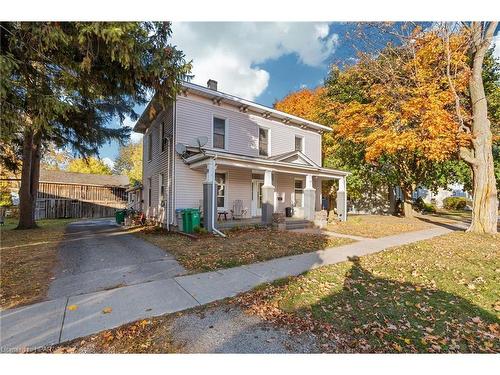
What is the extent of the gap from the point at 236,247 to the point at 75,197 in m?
23.9

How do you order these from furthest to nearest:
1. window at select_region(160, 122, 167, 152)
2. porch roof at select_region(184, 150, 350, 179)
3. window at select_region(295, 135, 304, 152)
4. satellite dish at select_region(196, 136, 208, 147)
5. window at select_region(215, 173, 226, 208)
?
window at select_region(295, 135, 304, 152), window at select_region(215, 173, 226, 208), window at select_region(160, 122, 167, 152), satellite dish at select_region(196, 136, 208, 147), porch roof at select_region(184, 150, 350, 179)

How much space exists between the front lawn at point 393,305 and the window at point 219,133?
8594mm

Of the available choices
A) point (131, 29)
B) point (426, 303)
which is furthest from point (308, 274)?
point (131, 29)

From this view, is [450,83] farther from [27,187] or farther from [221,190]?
[27,187]

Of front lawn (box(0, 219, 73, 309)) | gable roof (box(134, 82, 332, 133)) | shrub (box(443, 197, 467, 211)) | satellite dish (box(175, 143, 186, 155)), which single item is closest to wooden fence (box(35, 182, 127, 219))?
gable roof (box(134, 82, 332, 133))

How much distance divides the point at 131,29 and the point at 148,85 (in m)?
2.02

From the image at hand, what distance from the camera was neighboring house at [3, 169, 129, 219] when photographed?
74.8 ft

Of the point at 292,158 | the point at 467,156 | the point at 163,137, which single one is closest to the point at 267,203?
the point at 292,158

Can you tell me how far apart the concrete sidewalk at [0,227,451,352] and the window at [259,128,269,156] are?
937cm

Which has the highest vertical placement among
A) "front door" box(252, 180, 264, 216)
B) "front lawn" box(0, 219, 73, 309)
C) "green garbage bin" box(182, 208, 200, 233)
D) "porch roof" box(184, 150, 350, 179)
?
"porch roof" box(184, 150, 350, 179)

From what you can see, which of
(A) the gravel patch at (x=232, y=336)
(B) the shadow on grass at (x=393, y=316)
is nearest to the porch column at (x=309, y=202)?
(B) the shadow on grass at (x=393, y=316)

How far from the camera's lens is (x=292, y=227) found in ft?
40.2

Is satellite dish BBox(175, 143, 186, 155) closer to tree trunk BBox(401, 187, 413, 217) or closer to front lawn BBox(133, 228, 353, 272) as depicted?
front lawn BBox(133, 228, 353, 272)

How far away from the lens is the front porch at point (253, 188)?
33.1 feet
